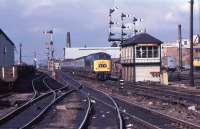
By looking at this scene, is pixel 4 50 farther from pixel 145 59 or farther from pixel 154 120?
pixel 154 120

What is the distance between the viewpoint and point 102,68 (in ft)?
205

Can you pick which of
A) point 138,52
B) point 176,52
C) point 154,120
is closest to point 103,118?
point 154,120

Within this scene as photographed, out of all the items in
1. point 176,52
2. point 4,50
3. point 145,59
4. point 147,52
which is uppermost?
point 176,52

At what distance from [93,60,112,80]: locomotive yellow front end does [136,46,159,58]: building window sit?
19.2ft

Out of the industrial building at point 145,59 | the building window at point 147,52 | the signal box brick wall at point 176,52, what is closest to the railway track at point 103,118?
the industrial building at point 145,59

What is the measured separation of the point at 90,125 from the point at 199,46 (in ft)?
343

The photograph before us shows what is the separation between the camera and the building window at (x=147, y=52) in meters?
57.2

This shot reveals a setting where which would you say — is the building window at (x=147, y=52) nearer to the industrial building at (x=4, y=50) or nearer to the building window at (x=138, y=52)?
the building window at (x=138, y=52)

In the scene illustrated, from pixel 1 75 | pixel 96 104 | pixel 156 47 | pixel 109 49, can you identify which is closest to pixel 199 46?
pixel 109 49

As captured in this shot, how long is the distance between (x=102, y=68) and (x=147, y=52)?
7.08 m

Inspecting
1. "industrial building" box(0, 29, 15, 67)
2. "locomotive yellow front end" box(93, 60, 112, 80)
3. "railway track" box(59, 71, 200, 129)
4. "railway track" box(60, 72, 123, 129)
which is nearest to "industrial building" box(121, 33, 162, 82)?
"locomotive yellow front end" box(93, 60, 112, 80)

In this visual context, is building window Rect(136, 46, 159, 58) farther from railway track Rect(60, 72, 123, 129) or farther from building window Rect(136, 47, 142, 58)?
railway track Rect(60, 72, 123, 129)

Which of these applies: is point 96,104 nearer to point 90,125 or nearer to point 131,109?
point 131,109

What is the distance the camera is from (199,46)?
397ft
